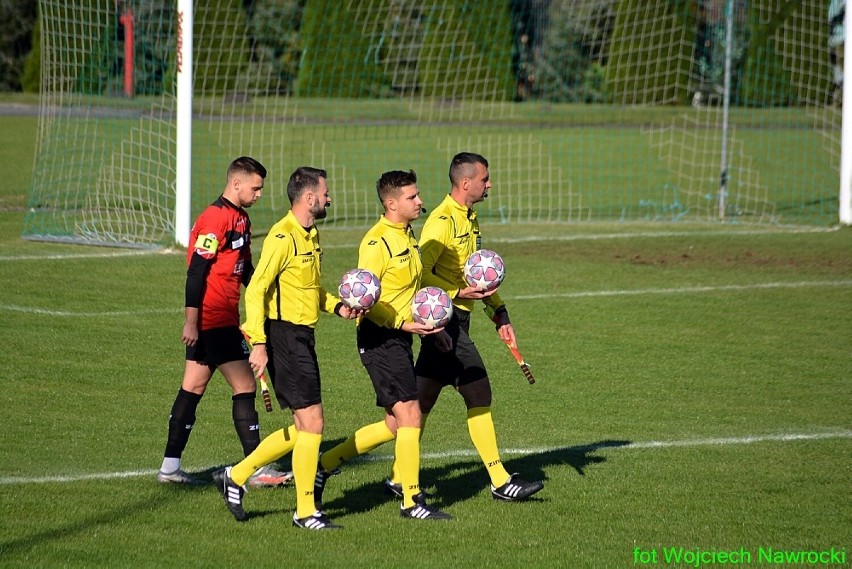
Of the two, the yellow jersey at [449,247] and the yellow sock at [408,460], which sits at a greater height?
the yellow jersey at [449,247]

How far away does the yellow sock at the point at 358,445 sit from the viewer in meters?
7.25

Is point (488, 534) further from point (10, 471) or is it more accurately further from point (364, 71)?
point (364, 71)

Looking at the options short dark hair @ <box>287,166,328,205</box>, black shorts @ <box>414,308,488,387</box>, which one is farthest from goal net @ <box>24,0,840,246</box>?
short dark hair @ <box>287,166,328,205</box>

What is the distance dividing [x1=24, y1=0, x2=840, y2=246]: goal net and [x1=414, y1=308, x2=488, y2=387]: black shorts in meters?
9.07

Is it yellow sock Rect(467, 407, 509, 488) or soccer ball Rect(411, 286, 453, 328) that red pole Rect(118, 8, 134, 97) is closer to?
yellow sock Rect(467, 407, 509, 488)

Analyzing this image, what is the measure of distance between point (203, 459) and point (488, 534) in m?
2.25

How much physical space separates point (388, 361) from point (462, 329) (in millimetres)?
792

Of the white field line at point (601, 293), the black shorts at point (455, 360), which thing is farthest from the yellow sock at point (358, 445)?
the white field line at point (601, 293)

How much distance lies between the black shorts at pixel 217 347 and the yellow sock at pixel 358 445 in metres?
0.86

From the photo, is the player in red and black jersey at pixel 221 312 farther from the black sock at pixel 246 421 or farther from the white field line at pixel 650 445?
the white field line at pixel 650 445

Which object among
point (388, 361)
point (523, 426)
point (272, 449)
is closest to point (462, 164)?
point (388, 361)

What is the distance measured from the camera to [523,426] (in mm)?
9023

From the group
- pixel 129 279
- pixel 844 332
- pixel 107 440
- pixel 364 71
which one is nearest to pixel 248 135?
pixel 364 71

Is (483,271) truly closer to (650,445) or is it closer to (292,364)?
(292,364)
